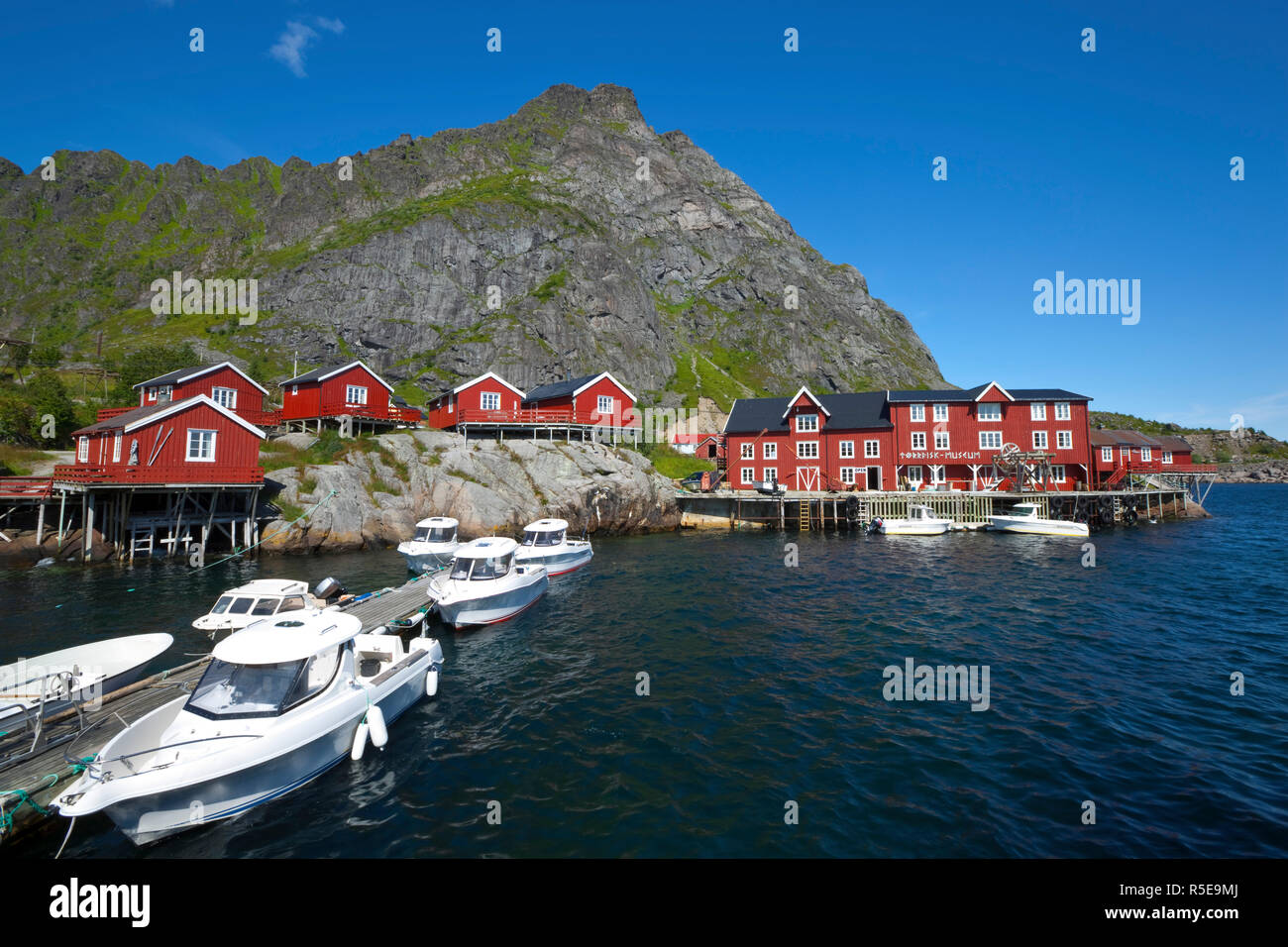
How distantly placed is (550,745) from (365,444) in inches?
1629

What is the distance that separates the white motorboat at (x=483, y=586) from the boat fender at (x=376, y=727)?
9.45m

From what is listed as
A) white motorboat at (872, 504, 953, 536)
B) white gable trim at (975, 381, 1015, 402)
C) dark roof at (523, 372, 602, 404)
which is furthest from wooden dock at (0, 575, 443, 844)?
white gable trim at (975, 381, 1015, 402)

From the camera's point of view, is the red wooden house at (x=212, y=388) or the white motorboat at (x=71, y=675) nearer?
the white motorboat at (x=71, y=675)

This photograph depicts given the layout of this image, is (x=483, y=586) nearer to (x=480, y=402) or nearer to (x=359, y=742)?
(x=359, y=742)

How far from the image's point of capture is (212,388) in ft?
164

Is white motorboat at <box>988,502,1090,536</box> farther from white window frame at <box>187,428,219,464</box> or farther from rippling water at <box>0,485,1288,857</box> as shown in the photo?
white window frame at <box>187,428,219,464</box>

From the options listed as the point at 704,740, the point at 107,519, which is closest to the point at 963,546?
the point at 704,740

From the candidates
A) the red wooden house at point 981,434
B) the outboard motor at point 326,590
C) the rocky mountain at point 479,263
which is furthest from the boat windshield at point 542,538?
the rocky mountain at point 479,263

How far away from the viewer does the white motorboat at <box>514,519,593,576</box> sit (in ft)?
107

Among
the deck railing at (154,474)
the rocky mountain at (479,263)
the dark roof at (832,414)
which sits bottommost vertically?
the deck railing at (154,474)

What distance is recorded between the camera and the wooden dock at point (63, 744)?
32.3 feet

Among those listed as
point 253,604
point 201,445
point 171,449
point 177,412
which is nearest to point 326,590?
point 253,604

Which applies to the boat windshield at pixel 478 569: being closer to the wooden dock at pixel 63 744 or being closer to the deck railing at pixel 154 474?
the wooden dock at pixel 63 744

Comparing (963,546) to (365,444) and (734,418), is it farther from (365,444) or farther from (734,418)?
(365,444)
